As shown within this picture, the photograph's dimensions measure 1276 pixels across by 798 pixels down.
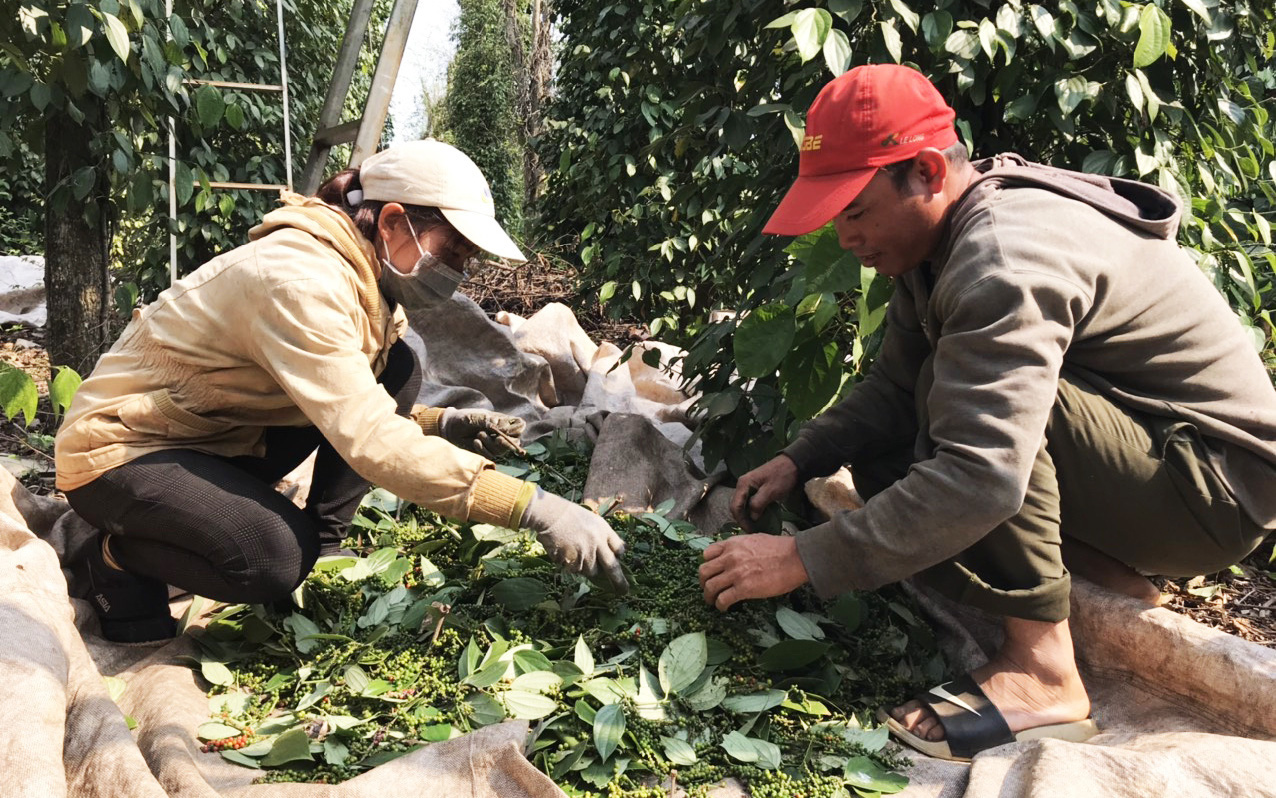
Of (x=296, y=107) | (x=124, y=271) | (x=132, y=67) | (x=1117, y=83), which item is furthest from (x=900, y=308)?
(x=296, y=107)

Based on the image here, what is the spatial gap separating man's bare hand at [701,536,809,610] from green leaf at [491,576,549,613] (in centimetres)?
40

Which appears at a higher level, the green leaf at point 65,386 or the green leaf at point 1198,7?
the green leaf at point 1198,7

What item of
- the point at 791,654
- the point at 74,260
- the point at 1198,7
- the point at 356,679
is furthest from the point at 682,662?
the point at 74,260

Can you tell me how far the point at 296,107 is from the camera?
648 cm

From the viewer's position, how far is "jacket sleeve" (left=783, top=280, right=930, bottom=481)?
2049mm

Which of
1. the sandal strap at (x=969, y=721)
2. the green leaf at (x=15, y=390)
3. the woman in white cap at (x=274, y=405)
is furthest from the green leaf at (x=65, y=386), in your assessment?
the sandal strap at (x=969, y=721)

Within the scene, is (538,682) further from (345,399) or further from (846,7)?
(846,7)

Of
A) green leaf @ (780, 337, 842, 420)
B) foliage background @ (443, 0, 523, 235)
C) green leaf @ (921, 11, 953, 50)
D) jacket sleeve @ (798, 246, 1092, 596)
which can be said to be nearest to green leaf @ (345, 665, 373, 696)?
jacket sleeve @ (798, 246, 1092, 596)

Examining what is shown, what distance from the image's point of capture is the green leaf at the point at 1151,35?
189 centimetres

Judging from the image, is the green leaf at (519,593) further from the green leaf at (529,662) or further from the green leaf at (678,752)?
the green leaf at (678,752)

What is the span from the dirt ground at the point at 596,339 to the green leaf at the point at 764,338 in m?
0.95

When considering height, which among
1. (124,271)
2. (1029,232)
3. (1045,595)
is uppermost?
(1029,232)

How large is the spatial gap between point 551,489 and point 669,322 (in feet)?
6.15

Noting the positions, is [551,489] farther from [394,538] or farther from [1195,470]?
[1195,470]
